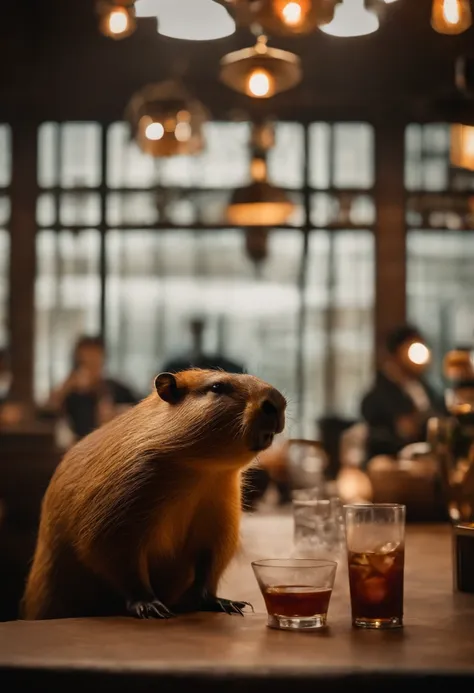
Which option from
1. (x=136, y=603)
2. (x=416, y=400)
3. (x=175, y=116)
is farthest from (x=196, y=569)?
(x=416, y=400)

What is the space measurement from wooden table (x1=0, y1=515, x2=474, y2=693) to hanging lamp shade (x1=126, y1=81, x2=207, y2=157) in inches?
134

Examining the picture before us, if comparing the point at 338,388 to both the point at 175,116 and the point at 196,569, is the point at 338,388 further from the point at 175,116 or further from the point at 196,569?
the point at 196,569

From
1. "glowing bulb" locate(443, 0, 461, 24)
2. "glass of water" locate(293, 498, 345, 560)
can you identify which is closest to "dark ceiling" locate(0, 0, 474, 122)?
"glowing bulb" locate(443, 0, 461, 24)

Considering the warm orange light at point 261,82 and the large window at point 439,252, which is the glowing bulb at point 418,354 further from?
the large window at point 439,252

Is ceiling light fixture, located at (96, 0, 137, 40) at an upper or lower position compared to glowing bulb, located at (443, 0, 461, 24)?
upper

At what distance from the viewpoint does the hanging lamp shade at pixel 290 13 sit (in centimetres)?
285

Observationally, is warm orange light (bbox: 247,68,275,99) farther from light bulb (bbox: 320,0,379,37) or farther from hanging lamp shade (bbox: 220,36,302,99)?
light bulb (bbox: 320,0,379,37)

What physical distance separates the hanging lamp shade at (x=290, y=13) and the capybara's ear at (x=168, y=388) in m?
1.58

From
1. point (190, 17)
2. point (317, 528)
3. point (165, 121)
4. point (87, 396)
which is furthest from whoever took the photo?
point (87, 396)

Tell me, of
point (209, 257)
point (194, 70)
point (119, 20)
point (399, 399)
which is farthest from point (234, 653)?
point (209, 257)

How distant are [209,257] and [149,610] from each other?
31.0 feet

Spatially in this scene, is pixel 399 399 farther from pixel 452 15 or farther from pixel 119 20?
pixel 452 15

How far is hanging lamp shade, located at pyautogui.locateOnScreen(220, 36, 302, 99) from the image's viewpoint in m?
3.58

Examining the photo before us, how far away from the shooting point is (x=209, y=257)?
35.8 feet
